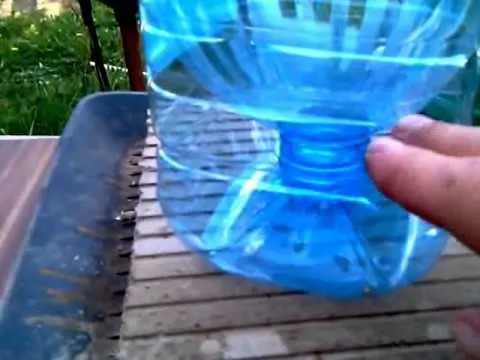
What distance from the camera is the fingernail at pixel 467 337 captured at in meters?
0.47

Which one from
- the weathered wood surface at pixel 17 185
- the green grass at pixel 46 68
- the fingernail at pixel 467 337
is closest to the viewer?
the fingernail at pixel 467 337

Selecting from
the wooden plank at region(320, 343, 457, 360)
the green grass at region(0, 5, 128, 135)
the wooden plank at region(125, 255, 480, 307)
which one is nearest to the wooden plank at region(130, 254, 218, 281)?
the wooden plank at region(125, 255, 480, 307)

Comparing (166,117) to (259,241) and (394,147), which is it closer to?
(259,241)

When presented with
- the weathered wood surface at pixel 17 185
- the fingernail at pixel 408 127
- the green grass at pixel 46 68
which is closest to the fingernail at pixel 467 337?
the fingernail at pixel 408 127

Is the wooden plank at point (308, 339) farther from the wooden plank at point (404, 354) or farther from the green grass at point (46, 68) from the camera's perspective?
the green grass at point (46, 68)

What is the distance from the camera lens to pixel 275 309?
0.59 m

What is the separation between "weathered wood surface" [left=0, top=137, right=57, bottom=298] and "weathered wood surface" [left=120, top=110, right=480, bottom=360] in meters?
0.19

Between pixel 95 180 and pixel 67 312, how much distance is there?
0.70 ft

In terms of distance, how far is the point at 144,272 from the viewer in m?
0.63

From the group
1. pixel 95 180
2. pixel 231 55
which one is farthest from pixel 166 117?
pixel 231 55

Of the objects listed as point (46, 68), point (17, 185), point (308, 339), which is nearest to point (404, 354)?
point (308, 339)

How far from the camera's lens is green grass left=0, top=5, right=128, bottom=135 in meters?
1.67

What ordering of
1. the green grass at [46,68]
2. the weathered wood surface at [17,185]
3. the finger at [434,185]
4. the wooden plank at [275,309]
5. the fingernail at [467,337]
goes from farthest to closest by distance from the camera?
the green grass at [46,68] < the weathered wood surface at [17,185] < the wooden plank at [275,309] < the fingernail at [467,337] < the finger at [434,185]

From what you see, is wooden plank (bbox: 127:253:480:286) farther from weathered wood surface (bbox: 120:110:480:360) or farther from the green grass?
the green grass
